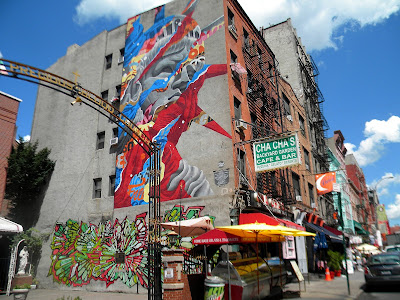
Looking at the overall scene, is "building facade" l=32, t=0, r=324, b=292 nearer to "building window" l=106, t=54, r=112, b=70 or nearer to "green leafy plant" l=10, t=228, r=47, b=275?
"building window" l=106, t=54, r=112, b=70

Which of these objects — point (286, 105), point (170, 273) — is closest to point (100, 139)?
point (170, 273)

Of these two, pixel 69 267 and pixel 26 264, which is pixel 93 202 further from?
pixel 26 264

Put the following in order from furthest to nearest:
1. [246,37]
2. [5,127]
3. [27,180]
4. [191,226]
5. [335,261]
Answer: [27,180]
[335,261]
[5,127]
[246,37]
[191,226]

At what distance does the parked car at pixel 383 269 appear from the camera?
13562 millimetres

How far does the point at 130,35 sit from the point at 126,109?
238 inches

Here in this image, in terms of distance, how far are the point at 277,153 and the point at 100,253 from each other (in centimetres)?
1253

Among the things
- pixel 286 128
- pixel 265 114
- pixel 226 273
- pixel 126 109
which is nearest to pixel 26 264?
pixel 126 109

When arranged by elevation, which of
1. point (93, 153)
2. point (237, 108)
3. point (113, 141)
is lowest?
point (93, 153)

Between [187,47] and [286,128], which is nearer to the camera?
[187,47]

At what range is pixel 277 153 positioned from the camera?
14.7m

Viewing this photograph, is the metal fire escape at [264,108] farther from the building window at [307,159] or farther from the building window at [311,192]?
the building window at [311,192]

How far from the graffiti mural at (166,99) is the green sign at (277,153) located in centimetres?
219

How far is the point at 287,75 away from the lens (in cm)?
3081

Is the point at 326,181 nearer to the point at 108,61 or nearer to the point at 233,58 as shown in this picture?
the point at 233,58
